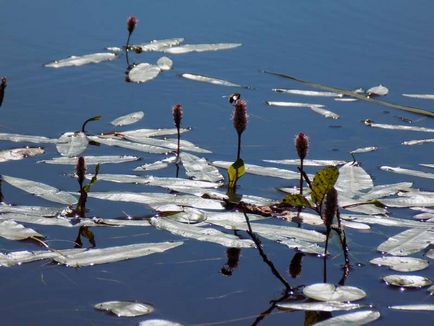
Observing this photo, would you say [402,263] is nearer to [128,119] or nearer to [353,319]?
[353,319]

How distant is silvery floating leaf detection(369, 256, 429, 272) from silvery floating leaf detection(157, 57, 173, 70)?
133cm

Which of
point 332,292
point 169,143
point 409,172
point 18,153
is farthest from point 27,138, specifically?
point 332,292

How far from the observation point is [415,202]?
74.0 inches

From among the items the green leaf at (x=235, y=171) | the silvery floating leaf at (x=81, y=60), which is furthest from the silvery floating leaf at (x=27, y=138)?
the silvery floating leaf at (x=81, y=60)

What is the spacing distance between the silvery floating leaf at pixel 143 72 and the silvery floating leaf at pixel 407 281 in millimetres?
1307

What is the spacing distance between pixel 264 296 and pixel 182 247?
22 cm

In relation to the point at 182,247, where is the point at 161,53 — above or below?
above

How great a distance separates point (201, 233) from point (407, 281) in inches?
14.0

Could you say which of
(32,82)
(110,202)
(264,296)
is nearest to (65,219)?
(110,202)

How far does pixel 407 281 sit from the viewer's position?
154 cm

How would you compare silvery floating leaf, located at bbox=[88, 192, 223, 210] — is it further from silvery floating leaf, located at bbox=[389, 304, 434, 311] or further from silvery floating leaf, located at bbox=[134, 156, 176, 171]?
silvery floating leaf, located at bbox=[389, 304, 434, 311]

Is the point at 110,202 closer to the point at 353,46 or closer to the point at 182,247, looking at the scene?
the point at 182,247

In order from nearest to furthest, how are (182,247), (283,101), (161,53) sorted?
(182,247)
(283,101)
(161,53)

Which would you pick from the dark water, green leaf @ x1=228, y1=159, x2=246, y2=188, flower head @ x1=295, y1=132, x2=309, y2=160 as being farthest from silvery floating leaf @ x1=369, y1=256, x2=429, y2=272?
green leaf @ x1=228, y1=159, x2=246, y2=188
